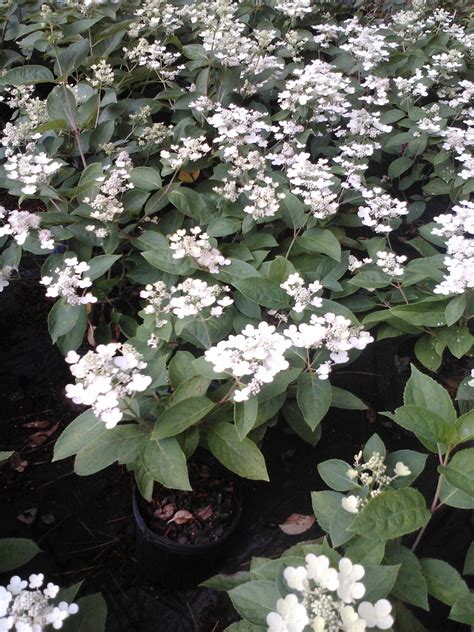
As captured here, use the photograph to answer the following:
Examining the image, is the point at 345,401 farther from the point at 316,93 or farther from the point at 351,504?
the point at 316,93

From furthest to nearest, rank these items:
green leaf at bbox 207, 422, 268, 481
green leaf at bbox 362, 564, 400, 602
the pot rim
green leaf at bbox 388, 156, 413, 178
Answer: green leaf at bbox 388, 156, 413, 178 → the pot rim → green leaf at bbox 207, 422, 268, 481 → green leaf at bbox 362, 564, 400, 602

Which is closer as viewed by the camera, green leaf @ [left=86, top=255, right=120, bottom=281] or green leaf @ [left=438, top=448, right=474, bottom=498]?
green leaf @ [left=438, top=448, right=474, bottom=498]

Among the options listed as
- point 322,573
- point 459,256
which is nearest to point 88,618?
point 322,573

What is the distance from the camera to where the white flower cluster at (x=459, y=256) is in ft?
5.69

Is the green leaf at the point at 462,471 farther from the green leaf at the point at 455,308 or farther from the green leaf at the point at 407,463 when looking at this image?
the green leaf at the point at 455,308

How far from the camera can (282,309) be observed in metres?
1.92

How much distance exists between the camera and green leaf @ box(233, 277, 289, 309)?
1.84 meters

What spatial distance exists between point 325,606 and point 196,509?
3.43 ft

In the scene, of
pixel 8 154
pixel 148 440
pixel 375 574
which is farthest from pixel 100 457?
pixel 8 154

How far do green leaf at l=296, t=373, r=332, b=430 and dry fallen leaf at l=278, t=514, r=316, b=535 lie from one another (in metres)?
0.76

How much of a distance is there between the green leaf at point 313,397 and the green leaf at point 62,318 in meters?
0.83

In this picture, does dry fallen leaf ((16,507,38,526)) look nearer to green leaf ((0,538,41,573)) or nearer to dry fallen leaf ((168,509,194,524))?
dry fallen leaf ((168,509,194,524))

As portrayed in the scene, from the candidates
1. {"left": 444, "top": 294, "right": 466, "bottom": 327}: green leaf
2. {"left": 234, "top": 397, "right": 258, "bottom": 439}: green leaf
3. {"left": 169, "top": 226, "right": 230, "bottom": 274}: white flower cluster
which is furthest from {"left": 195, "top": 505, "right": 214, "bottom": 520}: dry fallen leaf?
{"left": 444, "top": 294, "right": 466, "bottom": 327}: green leaf

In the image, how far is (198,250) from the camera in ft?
5.73
